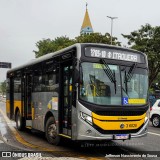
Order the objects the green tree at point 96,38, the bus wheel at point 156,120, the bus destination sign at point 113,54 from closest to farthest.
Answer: the bus destination sign at point 113,54 → the bus wheel at point 156,120 → the green tree at point 96,38

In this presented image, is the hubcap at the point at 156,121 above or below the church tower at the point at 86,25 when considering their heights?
below

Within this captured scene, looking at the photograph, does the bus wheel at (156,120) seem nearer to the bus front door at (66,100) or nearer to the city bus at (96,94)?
the city bus at (96,94)

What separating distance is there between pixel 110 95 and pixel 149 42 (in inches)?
1220

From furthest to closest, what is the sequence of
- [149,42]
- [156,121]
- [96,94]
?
[149,42]
[156,121]
[96,94]

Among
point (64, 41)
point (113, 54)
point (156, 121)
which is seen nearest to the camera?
point (113, 54)

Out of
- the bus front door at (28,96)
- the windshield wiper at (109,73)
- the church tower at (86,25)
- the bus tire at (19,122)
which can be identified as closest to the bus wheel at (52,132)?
the windshield wiper at (109,73)

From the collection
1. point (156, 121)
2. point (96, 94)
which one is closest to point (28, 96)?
point (96, 94)

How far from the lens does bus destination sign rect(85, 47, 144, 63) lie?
30.1 ft

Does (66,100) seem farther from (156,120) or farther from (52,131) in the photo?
(156,120)

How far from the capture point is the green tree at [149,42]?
37969mm

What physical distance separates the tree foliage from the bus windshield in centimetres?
3632

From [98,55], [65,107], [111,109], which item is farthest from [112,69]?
[65,107]

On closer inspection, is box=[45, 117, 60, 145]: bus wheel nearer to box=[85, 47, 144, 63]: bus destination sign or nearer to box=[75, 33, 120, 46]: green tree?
box=[85, 47, 144, 63]: bus destination sign

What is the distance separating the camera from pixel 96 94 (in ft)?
28.9
